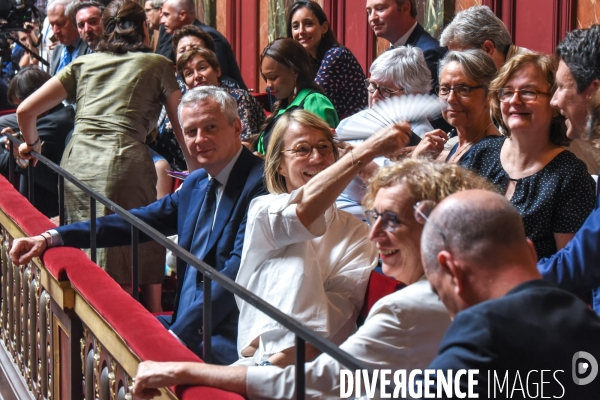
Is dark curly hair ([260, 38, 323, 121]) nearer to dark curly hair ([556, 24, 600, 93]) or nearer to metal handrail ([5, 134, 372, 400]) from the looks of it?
metal handrail ([5, 134, 372, 400])

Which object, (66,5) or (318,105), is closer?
(318,105)

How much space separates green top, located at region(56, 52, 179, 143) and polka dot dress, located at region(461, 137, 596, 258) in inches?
87.3

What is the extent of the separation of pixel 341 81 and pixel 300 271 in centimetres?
233

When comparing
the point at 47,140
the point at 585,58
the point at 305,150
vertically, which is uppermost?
the point at 585,58

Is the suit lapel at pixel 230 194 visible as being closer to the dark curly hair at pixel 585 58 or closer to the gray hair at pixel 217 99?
the gray hair at pixel 217 99

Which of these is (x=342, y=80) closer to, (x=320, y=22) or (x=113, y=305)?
(x=320, y=22)

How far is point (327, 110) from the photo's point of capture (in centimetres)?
432

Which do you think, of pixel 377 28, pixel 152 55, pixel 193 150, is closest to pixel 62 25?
pixel 152 55

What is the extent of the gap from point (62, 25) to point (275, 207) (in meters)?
3.44

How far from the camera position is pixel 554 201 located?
2.77 meters

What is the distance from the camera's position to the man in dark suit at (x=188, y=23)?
6.09 metres

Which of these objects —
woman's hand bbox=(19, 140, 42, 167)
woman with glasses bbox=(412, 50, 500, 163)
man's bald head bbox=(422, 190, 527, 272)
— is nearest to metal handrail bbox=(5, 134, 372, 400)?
man's bald head bbox=(422, 190, 527, 272)

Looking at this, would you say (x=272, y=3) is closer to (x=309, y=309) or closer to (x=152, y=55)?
(x=152, y=55)

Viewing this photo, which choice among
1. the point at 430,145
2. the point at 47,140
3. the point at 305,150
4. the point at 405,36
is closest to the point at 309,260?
the point at 305,150
